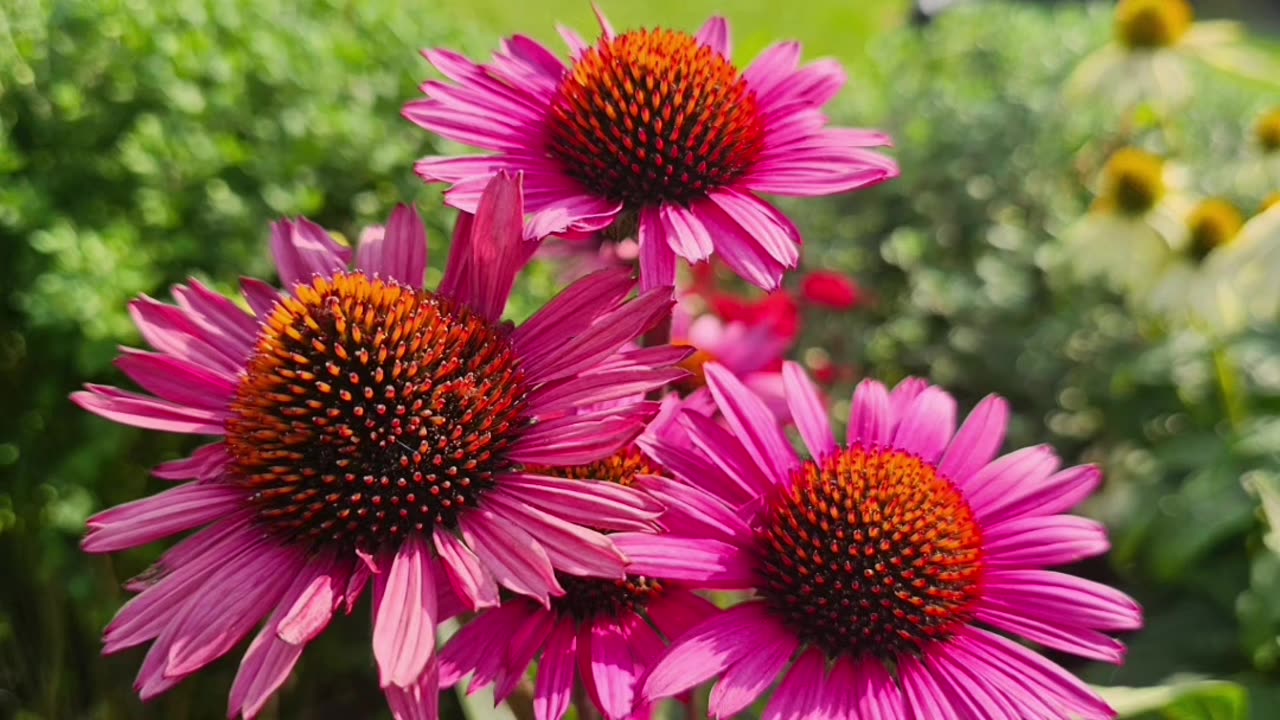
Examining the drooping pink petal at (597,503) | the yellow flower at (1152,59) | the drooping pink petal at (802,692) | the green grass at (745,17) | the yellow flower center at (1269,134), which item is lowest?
the drooping pink petal at (802,692)

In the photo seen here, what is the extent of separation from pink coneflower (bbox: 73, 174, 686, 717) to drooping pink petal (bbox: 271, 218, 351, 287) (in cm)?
7

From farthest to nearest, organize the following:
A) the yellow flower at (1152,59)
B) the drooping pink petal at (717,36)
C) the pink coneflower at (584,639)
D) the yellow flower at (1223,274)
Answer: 1. the yellow flower at (1152,59)
2. the yellow flower at (1223,274)
3. the drooping pink petal at (717,36)
4. the pink coneflower at (584,639)

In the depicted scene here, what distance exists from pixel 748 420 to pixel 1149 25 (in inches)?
85.2

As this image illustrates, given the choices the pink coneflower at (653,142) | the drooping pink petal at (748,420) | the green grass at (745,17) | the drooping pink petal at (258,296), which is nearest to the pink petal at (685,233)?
the pink coneflower at (653,142)

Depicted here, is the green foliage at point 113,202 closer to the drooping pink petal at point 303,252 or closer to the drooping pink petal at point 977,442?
the drooping pink petal at point 303,252

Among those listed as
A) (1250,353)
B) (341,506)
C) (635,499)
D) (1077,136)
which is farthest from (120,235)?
(1077,136)

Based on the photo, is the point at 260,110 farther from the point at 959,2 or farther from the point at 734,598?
the point at 959,2

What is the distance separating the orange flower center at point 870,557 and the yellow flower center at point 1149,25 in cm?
206

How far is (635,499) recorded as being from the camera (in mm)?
642

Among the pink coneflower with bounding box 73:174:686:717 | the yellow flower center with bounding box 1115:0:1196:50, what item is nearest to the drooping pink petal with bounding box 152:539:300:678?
the pink coneflower with bounding box 73:174:686:717

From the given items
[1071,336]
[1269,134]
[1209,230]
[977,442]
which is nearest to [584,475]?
[977,442]

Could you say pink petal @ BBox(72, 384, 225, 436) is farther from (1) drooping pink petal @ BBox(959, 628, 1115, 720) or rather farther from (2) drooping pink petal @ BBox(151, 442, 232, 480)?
(1) drooping pink petal @ BBox(959, 628, 1115, 720)

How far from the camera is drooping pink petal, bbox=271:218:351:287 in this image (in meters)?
0.81

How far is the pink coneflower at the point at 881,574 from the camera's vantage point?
0.69m
